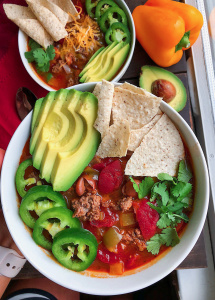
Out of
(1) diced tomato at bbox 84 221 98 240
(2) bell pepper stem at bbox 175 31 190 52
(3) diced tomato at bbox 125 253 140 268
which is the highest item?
(2) bell pepper stem at bbox 175 31 190 52

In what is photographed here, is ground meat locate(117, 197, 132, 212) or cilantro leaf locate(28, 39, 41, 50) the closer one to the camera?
ground meat locate(117, 197, 132, 212)

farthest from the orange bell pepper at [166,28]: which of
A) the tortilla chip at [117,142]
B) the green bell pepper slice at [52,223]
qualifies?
the green bell pepper slice at [52,223]

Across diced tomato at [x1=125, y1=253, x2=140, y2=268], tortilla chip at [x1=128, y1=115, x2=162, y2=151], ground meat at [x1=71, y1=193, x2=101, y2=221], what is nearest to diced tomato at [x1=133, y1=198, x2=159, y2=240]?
diced tomato at [x1=125, y1=253, x2=140, y2=268]

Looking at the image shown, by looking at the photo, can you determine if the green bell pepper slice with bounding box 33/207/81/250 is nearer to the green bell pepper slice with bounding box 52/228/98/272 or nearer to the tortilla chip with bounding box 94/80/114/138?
the green bell pepper slice with bounding box 52/228/98/272

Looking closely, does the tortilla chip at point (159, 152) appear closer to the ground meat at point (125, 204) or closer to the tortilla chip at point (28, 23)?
the ground meat at point (125, 204)

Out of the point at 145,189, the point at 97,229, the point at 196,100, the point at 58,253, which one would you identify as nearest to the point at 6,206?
the point at 58,253

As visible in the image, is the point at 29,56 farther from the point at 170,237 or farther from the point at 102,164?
the point at 170,237

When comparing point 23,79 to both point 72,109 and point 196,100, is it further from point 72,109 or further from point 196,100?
point 196,100

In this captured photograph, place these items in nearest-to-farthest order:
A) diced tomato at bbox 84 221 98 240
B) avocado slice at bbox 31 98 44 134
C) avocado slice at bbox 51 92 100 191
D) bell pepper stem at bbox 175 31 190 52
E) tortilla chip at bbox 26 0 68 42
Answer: avocado slice at bbox 51 92 100 191
avocado slice at bbox 31 98 44 134
diced tomato at bbox 84 221 98 240
tortilla chip at bbox 26 0 68 42
bell pepper stem at bbox 175 31 190 52
